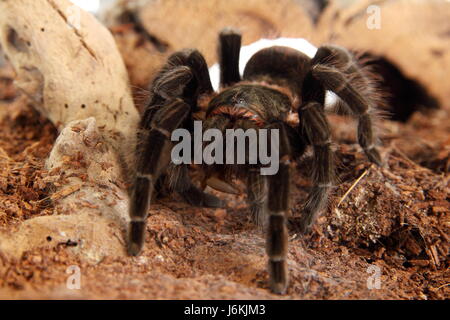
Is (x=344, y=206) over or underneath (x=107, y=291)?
over

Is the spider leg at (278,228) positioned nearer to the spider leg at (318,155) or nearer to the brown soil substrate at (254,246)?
the brown soil substrate at (254,246)

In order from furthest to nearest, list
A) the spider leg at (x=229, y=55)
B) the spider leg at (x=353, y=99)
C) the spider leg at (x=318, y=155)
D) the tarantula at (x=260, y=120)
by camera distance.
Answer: the spider leg at (x=229, y=55)
the spider leg at (x=353, y=99)
the spider leg at (x=318, y=155)
the tarantula at (x=260, y=120)

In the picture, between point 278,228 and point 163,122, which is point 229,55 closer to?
point 163,122

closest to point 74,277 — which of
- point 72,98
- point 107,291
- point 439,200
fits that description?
point 107,291

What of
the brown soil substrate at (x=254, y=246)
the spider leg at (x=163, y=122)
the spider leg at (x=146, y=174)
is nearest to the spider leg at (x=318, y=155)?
the brown soil substrate at (x=254, y=246)

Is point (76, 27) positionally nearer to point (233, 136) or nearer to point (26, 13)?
point (26, 13)

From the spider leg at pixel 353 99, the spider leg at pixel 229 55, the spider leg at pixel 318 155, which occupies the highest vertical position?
the spider leg at pixel 229 55

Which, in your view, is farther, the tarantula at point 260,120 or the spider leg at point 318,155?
the spider leg at point 318,155

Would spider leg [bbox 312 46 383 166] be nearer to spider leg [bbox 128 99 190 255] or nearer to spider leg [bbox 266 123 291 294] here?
spider leg [bbox 266 123 291 294]
